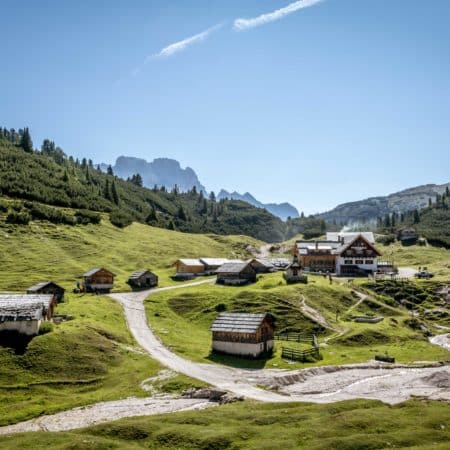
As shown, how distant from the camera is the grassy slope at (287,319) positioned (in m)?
81.6

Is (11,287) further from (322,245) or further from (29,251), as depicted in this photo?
(322,245)

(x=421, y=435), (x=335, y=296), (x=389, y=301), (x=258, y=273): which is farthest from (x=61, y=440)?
(x=258, y=273)

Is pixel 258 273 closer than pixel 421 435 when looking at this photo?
No

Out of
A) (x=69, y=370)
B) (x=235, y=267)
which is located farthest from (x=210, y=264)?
A: (x=69, y=370)

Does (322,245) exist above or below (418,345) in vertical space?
above

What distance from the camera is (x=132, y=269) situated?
154250 mm

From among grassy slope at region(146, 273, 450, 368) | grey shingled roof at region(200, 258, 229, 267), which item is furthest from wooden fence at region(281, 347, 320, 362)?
grey shingled roof at region(200, 258, 229, 267)

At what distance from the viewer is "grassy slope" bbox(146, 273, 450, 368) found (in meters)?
81.6

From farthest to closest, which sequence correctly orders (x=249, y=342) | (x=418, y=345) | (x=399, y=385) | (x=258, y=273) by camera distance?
(x=258, y=273), (x=418, y=345), (x=249, y=342), (x=399, y=385)

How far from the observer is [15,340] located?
69.4m

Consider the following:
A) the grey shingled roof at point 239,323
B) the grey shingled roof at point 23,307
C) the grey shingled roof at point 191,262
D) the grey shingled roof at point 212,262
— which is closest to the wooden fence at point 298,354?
the grey shingled roof at point 239,323

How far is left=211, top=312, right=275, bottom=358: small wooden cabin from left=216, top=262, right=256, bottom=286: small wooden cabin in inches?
1923

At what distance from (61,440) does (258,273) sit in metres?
108

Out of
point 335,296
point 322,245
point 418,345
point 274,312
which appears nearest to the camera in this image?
point 418,345
